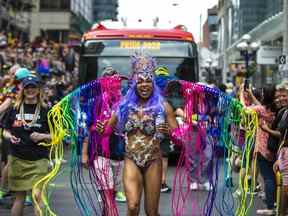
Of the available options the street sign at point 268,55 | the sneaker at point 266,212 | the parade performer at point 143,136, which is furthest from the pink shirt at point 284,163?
the street sign at point 268,55

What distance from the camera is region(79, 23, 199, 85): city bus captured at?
16625 mm

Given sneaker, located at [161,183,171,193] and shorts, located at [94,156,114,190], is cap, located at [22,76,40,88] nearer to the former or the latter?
shorts, located at [94,156,114,190]

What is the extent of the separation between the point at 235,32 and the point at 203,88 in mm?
53980

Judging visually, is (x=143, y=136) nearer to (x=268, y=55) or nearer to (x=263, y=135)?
(x=263, y=135)

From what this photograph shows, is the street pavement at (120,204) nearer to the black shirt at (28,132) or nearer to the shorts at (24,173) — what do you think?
the shorts at (24,173)

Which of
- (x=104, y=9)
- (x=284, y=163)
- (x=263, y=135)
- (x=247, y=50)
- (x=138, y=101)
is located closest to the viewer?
(x=138, y=101)

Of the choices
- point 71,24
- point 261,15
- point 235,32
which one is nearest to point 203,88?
point 261,15

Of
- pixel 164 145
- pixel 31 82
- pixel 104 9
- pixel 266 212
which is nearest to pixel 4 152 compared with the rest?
pixel 164 145

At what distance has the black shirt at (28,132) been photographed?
7.86 metres

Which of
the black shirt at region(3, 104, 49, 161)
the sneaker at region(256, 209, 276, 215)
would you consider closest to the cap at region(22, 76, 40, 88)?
the black shirt at region(3, 104, 49, 161)

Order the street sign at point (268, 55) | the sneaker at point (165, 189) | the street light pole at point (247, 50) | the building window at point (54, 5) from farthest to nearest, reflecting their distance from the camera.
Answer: the building window at point (54, 5) → the street light pole at point (247, 50) → the street sign at point (268, 55) → the sneaker at point (165, 189)

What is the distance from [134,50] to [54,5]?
52.5 metres

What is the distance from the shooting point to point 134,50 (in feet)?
54.6

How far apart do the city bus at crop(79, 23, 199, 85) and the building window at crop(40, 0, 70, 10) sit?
50954 millimetres
